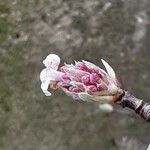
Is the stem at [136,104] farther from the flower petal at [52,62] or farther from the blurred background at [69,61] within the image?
the blurred background at [69,61]

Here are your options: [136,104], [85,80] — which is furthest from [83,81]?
[136,104]

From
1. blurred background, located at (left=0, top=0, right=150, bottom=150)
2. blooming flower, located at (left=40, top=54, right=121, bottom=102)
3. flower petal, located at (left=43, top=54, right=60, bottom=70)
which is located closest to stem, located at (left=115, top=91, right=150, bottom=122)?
blooming flower, located at (left=40, top=54, right=121, bottom=102)

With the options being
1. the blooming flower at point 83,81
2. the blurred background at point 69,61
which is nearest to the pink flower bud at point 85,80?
the blooming flower at point 83,81

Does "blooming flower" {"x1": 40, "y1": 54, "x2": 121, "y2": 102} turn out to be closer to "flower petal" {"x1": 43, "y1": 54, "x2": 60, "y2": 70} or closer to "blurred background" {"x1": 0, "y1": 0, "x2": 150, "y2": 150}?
"flower petal" {"x1": 43, "y1": 54, "x2": 60, "y2": 70}

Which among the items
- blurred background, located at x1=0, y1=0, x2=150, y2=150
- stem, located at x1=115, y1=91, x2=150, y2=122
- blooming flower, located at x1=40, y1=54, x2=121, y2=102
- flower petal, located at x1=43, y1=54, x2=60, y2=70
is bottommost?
blurred background, located at x1=0, y1=0, x2=150, y2=150

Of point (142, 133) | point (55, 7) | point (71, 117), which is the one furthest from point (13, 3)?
point (142, 133)

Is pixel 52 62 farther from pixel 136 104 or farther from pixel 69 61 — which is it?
pixel 69 61
